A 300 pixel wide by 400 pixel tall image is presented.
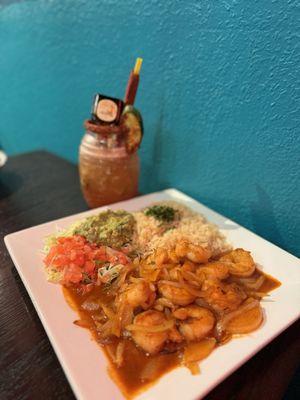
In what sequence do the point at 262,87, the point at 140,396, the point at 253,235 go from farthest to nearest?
the point at 253,235 → the point at 262,87 → the point at 140,396

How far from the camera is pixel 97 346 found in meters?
1.05

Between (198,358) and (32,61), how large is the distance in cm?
302

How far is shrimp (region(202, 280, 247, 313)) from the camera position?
1155mm

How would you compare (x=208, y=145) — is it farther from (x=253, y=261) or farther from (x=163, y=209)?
(x=253, y=261)

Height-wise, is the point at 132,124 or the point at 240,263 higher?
the point at 132,124

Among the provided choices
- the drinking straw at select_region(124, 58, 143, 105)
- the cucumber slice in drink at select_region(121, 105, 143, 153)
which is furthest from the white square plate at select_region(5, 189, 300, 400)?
the drinking straw at select_region(124, 58, 143, 105)

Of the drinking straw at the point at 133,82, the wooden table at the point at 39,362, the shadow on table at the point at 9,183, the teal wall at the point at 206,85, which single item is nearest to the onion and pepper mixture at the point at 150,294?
the wooden table at the point at 39,362

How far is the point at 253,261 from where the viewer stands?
141 cm

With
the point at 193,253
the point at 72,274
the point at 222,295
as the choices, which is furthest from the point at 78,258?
the point at 222,295

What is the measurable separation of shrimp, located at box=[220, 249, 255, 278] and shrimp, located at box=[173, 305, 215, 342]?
0.91ft

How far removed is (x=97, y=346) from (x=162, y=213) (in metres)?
0.83

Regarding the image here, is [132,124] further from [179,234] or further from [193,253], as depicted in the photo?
[193,253]

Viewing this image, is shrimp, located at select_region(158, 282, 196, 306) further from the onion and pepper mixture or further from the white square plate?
the white square plate

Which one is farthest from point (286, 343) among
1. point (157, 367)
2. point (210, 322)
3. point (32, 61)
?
point (32, 61)
